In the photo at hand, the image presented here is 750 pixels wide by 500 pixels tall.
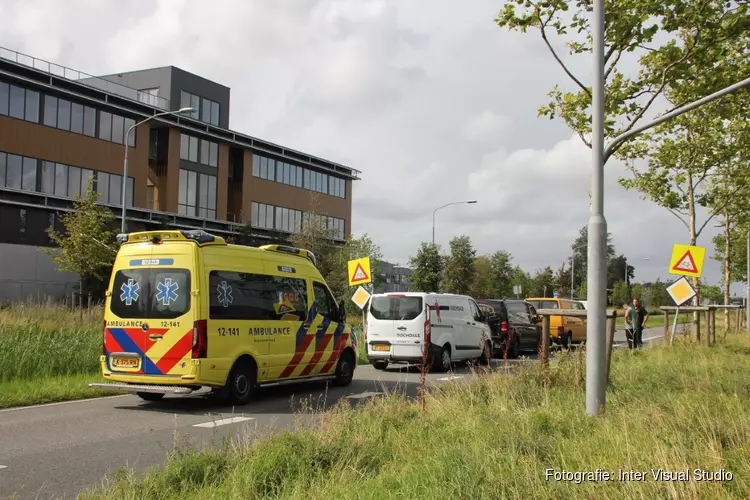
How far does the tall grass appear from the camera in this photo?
43.4 feet

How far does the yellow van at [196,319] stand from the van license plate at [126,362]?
0.05 feet

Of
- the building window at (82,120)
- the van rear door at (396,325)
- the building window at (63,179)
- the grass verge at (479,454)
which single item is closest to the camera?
the grass verge at (479,454)

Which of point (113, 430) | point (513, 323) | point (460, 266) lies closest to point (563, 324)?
point (513, 323)

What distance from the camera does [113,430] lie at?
888cm

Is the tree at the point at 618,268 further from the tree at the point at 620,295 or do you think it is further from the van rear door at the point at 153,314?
the van rear door at the point at 153,314

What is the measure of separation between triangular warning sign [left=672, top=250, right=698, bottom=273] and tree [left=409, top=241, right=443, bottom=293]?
24057 millimetres

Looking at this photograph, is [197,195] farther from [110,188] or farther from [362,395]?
[362,395]

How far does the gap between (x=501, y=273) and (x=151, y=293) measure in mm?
63083

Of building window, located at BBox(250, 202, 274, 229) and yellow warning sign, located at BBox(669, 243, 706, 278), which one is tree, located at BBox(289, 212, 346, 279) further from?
yellow warning sign, located at BBox(669, 243, 706, 278)

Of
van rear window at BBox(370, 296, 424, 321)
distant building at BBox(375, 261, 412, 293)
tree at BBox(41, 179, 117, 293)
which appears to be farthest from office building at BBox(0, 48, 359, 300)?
distant building at BBox(375, 261, 412, 293)

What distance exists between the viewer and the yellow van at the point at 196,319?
10.4 meters

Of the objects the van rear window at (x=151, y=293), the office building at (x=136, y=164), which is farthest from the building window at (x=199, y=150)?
the van rear window at (x=151, y=293)

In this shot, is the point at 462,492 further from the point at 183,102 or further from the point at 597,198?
the point at 183,102

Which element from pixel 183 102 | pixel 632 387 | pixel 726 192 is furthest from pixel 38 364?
pixel 183 102
